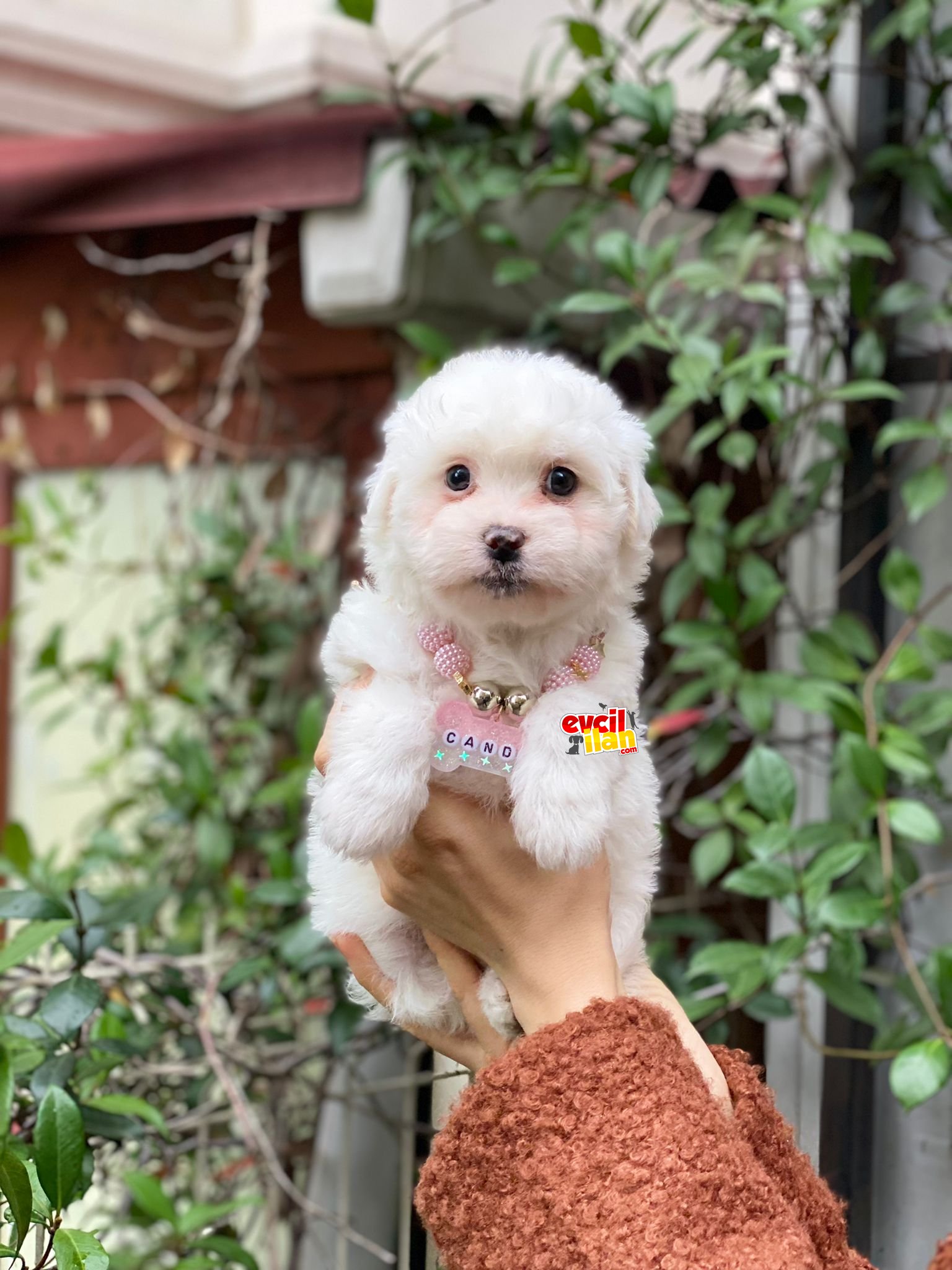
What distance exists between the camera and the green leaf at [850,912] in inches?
64.7

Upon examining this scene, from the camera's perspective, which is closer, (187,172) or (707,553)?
(707,553)

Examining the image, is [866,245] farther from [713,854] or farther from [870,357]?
[713,854]

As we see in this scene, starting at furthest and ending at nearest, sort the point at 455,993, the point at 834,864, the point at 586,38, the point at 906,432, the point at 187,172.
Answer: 1. the point at 187,172
2. the point at 586,38
3. the point at 906,432
4. the point at 834,864
5. the point at 455,993

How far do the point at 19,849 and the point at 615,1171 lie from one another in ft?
3.77

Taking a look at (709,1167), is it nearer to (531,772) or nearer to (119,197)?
(531,772)

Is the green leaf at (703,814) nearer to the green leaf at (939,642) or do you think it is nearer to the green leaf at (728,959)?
the green leaf at (728,959)

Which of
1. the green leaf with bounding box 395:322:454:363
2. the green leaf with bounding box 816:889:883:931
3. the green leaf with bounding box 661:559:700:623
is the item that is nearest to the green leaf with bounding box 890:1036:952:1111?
the green leaf with bounding box 816:889:883:931

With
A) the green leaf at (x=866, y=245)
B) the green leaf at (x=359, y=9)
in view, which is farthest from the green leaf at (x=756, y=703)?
the green leaf at (x=359, y=9)

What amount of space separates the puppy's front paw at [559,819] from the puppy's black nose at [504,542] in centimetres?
18

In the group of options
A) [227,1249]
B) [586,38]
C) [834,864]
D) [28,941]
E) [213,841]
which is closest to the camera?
[28,941]

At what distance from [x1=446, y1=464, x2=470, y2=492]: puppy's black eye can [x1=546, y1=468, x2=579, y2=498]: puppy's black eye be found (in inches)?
2.6

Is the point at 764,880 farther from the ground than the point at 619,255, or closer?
closer

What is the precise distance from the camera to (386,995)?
1.16 m

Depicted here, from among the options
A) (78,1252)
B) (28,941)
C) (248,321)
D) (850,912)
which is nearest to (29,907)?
(28,941)
